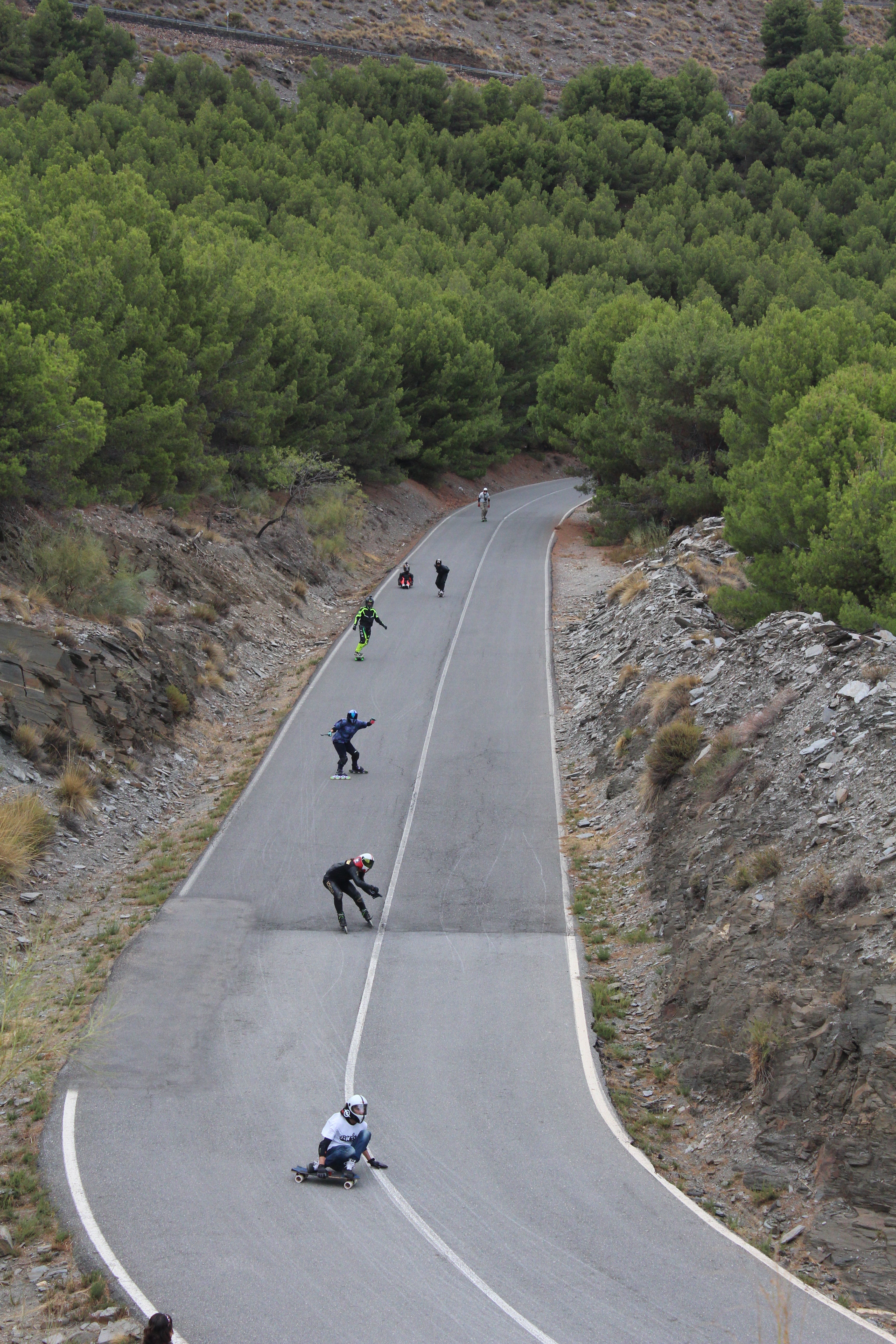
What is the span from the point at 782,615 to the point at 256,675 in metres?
13.9

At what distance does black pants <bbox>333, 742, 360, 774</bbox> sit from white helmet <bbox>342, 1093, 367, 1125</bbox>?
37.0ft

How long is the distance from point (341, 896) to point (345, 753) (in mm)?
6022

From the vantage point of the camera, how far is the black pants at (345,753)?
21656 millimetres

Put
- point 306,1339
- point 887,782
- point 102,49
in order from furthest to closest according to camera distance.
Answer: point 102,49 → point 887,782 → point 306,1339

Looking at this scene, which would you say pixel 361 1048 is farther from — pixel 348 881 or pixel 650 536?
pixel 650 536

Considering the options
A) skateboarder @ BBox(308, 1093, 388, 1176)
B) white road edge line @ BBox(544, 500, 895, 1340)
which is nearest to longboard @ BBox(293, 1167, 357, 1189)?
skateboarder @ BBox(308, 1093, 388, 1176)

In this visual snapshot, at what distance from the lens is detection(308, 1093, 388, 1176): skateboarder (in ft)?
34.6

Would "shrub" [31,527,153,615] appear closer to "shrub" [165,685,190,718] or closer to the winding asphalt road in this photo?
"shrub" [165,685,190,718]

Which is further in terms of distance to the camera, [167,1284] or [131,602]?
[131,602]

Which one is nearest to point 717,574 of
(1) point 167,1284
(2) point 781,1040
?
(2) point 781,1040

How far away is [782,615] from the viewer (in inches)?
803

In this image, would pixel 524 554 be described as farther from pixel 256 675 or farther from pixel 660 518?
pixel 256 675

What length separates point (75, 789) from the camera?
1866cm

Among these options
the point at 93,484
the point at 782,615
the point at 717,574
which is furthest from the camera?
the point at 717,574
